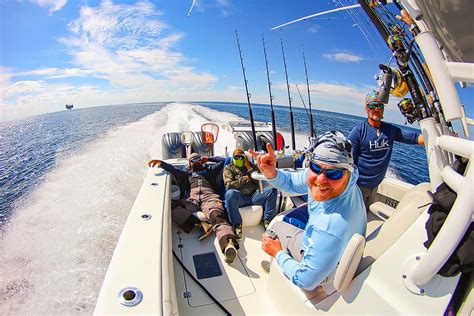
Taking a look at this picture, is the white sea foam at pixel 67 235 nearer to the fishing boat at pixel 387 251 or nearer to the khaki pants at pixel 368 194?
the fishing boat at pixel 387 251


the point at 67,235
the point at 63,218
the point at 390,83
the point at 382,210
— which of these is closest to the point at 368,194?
the point at 382,210

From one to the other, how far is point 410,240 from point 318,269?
0.38 m

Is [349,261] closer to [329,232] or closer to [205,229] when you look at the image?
[329,232]

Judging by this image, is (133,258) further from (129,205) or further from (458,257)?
(129,205)

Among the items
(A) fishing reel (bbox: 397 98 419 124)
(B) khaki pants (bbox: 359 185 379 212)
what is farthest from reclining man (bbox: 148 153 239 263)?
(A) fishing reel (bbox: 397 98 419 124)

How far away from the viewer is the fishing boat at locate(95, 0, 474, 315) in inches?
26.6

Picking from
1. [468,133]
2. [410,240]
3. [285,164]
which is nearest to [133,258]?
[410,240]

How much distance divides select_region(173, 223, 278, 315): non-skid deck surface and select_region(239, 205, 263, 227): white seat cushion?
0.15 meters

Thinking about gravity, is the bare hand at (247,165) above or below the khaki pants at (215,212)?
above

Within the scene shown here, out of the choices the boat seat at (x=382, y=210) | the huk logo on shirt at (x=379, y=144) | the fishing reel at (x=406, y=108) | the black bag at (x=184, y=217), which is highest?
the fishing reel at (x=406, y=108)

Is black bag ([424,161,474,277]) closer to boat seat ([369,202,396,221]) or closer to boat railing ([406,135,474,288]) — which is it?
boat railing ([406,135,474,288])

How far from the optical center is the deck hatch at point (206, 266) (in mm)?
2010

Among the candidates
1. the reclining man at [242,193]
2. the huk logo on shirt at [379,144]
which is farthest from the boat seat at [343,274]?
the huk logo on shirt at [379,144]

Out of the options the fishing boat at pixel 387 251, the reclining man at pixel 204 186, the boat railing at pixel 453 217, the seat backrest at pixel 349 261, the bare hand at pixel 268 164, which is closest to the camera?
the boat railing at pixel 453 217
